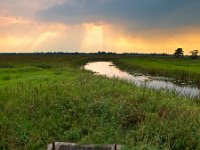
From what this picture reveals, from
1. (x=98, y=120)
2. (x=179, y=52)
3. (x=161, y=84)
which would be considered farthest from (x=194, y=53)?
(x=98, y=120)

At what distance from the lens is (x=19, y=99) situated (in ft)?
50.8

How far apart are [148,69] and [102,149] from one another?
1784 inches

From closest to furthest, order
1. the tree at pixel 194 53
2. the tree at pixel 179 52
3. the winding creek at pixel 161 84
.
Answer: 1. the winding creek at pixel 161 84
2. the tree at pixel 194 53
3. the tree at pixel 179 52

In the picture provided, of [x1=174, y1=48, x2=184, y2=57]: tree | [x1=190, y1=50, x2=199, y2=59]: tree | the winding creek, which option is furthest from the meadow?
[x1=174, y1=48, x2=184, y2=57]: tree

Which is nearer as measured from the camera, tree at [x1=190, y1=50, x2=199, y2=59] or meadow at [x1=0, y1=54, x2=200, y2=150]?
meadow at [x1=0, y1=54, x2=200, y2=150]

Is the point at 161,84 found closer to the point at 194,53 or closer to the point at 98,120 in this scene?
the point at 98,120

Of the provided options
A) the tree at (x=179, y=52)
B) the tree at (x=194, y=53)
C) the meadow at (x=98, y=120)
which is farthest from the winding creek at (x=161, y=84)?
the tree at (x=179, y=52)

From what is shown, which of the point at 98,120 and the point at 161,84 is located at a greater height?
the point at 98,120

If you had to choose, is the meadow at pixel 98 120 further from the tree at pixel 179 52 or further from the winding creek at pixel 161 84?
the tree at pixel 179 52

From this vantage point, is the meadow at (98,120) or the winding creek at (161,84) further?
the winding creek at (161,84)

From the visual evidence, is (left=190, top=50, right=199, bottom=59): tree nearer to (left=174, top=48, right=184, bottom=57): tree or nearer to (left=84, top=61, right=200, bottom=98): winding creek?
(left=174, top=48, right=184, bottom=57): tree

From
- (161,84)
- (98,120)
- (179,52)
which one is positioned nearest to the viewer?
(98,120)

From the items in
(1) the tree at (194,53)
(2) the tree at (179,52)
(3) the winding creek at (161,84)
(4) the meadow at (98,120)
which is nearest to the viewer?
(4) the meadow at (98,120)

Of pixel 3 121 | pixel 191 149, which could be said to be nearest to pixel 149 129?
pixel 191 149
